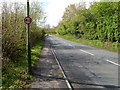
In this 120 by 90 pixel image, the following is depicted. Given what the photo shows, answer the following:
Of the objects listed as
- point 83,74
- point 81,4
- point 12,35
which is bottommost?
point 83,74

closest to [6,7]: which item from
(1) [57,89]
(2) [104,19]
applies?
(1) [57,89]

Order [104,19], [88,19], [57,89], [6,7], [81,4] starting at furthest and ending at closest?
1. [81,4]
2. [88,19]
3. [104,19]
4. [6,7]
5. [57,89]

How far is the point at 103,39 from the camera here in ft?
85.3

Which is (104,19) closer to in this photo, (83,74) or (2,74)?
(83,74)

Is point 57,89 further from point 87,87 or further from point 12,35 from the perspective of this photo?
point 12,35

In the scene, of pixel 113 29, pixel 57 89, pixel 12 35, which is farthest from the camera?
pixel 113 29

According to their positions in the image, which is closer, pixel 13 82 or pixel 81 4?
pixel 13 82

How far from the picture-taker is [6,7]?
8438 mm

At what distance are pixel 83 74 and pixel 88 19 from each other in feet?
99.5

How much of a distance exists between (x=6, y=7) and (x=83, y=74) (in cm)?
541

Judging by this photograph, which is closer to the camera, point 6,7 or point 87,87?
point 87,87

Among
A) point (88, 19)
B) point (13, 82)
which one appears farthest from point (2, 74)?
point (88, 19)

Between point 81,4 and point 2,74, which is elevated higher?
point 81,4

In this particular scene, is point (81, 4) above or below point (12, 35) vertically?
above
